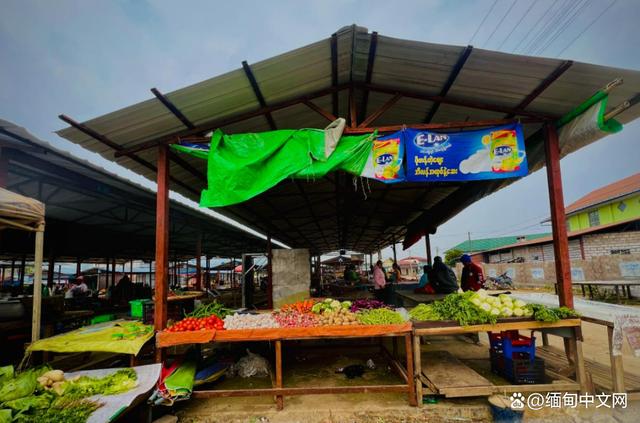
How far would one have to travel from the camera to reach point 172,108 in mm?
4586

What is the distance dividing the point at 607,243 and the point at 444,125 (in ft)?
62.4

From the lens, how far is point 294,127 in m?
6.19

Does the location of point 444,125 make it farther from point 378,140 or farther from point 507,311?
point 507,311

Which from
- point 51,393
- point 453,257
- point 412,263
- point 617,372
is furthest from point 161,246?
point 412,263

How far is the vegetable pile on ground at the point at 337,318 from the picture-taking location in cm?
474

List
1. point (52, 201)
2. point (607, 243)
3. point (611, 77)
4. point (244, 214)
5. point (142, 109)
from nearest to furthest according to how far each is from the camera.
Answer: point (611, 77) → point (142, 109) → point (52, 201) → point (244, 214) → point (607, 243)

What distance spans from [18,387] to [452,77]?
6.70 meters

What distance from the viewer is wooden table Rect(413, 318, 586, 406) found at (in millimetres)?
4348

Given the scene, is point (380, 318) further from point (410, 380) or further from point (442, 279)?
point (442, 279)

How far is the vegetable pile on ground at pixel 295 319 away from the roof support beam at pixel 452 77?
424 centimetres

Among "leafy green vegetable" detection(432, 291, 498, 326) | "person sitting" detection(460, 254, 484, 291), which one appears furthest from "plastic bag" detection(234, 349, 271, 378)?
"person sitting" detection(460, 254, 484, 291)

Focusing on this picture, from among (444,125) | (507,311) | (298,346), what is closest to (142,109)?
(444,125)

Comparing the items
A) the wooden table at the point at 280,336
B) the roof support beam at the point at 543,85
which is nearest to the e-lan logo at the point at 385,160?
the roof support beam at the point at 543,85

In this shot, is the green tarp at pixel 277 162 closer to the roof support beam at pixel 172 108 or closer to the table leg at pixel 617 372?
the roof support beam at pixel 172 108
